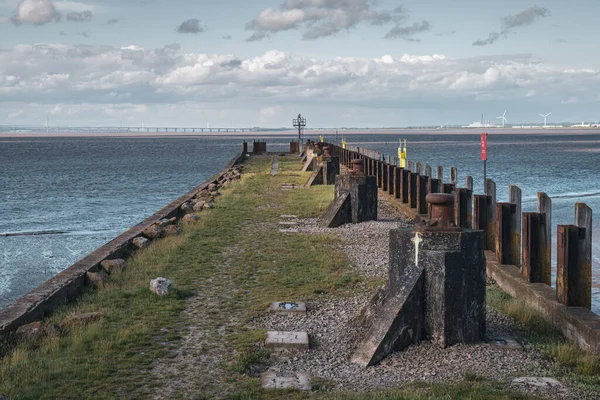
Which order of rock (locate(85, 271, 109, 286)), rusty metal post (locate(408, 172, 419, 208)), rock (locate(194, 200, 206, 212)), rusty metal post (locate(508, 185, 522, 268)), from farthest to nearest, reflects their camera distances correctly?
1. rock (locate(194, 200, 206, 212))
2. rusty metal post (locate(408, 172, 419, 208))
3. rock (locate(85, 271, 109, 286))
4. rusty metal post (locate(508, 185, 522, 268))

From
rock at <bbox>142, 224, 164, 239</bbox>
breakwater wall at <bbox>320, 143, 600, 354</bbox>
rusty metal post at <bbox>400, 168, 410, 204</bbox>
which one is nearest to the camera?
breakwater wall at <bbox>320, 143, 600, 354</bbox>

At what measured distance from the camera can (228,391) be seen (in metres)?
6.36

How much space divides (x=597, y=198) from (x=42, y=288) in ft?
81.8

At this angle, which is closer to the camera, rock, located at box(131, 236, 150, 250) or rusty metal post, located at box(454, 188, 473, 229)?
rusty metal post, located at box(454, 188, 473, 229)

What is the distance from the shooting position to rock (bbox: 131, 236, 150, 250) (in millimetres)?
14562

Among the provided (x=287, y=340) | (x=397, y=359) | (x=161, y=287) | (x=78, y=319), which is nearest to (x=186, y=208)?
(x=161, y=287)

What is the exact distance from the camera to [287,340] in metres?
7.63

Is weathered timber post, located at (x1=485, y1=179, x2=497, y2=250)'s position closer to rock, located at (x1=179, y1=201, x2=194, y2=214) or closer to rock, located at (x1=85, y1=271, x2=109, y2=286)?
rock, located at (x1=85, y1=271, x2=109, y2=286)

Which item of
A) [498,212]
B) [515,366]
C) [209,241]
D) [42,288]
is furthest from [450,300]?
[209,241]

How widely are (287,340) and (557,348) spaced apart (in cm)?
242

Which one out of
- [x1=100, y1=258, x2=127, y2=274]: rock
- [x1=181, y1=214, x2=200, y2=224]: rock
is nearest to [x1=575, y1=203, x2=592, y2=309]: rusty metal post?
[x1=100, y1=258, x2=127, y2=274]: rock

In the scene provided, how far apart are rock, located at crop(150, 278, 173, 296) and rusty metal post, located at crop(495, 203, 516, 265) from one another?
4.33 metres

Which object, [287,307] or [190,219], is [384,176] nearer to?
[190,219]

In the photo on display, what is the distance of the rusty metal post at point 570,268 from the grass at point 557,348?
36cm
